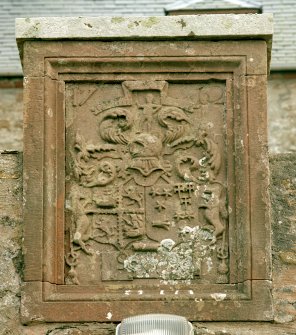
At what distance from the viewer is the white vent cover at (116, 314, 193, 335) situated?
4867 mm

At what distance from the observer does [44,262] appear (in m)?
5.37

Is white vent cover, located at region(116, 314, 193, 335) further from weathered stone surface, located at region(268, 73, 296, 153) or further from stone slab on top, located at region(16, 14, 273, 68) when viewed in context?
weathered stone surface, located at region(268, 73, 296, 153)

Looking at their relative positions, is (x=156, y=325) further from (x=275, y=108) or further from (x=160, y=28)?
(x=275, y=108)

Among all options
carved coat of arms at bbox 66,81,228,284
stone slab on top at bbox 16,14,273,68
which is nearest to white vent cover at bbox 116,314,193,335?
carved coat of arms at bbox 66,81,228,284

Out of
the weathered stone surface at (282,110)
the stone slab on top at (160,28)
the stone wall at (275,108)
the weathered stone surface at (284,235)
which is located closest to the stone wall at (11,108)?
the stone wall at (275,108)

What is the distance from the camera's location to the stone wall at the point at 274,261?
17.3ft

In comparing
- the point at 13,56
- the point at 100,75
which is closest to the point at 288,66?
the point at 13,56

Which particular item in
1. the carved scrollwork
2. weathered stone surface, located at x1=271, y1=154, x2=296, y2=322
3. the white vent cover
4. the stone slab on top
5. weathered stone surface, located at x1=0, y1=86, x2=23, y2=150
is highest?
weathered stone surface, located at x1=0, y1=86, x2=23, y2=150

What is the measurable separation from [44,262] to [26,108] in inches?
27.2

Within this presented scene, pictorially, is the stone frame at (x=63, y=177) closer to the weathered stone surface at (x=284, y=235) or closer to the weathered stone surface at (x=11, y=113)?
the weathered stone surface at (x=284, y=235)

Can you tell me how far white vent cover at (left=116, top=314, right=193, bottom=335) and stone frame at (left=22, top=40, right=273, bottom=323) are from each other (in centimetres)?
34

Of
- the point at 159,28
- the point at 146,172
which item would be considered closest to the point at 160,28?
the point at 159,28

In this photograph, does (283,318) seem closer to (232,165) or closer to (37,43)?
(232,165)

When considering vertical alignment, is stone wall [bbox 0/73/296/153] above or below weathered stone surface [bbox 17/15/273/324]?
above
